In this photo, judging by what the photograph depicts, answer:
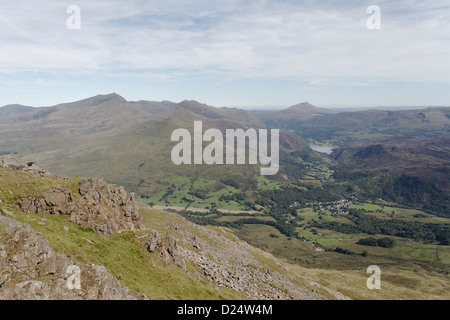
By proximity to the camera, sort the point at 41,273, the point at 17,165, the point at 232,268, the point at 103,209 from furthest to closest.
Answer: the point at 232,268
the point at 17,165
the point at 103,209
the point at 41,273

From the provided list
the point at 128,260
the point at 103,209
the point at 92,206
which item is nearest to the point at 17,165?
the point at 92,206

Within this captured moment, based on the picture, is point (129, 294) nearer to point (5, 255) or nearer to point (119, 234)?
point (5, 255)

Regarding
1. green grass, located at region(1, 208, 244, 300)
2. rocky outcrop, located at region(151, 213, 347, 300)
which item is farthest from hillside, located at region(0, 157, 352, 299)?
rocky outcrop, located at region(151, 213, 347, 300)

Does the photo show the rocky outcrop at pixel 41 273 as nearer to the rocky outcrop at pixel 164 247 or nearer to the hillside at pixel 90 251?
the hillside at pixel 90 251

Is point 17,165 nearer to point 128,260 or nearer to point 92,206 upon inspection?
point 92,206

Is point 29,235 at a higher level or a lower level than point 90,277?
higher

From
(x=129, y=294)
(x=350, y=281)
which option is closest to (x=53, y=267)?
(x=129, y=294)

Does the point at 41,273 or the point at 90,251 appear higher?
the point at 41,273

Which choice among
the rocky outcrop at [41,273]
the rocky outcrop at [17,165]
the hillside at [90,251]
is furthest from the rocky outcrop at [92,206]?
the rocky outcrop at [41,273]

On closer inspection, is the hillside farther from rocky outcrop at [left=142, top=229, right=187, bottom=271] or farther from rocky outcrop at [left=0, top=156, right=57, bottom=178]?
rocky outcrop at [left=142, top=229, right=187, bottom=271]
